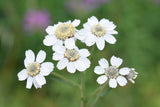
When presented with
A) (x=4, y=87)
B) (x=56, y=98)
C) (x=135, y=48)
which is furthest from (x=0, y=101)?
(x=135, y=48)

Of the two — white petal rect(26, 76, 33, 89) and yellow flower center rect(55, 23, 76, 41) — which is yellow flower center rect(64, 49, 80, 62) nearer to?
yellow flower center rect(55, 23, 76, 41)

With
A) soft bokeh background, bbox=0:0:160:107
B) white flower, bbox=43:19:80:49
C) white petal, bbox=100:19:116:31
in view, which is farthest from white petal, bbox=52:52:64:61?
soft bokeh background, bbox=0:0:160:107

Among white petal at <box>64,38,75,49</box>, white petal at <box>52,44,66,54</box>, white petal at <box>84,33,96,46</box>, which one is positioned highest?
white petal at <box>84,33,96,46</box>

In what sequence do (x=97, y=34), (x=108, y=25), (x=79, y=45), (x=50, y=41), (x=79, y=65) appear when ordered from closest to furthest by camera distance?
(x=79, y=65)
(x=50, y=41)
(x=97, y=34)
(x=108, y=25)
(x=79, y=45)

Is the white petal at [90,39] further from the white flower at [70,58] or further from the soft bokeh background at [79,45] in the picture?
the soft bokeh background at [79,45]

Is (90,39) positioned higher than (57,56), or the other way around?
(90,39)

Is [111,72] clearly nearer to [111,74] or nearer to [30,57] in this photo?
[111,74]

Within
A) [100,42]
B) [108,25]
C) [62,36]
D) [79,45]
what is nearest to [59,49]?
[62,36]
